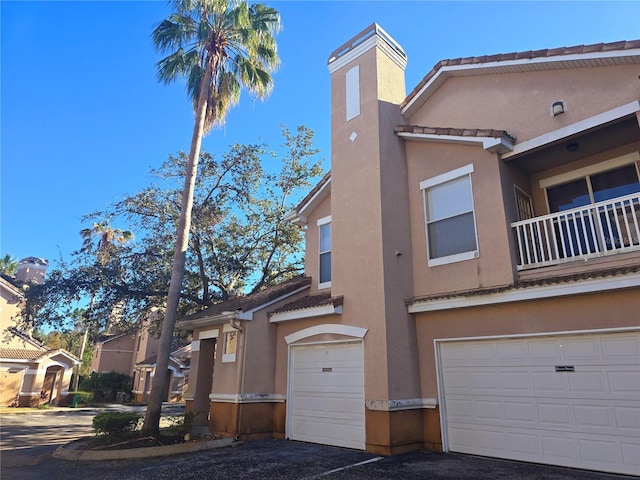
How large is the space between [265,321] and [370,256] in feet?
12.6

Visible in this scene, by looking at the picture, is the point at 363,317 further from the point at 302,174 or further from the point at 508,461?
the point at 302,174

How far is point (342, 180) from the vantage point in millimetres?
10914

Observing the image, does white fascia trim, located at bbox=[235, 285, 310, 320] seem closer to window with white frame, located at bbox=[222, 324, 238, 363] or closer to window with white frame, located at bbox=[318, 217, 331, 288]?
window with white frame, located at bbox=[318, 217, 331, 288]

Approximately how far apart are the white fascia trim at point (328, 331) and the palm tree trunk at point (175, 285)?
10.9 feet

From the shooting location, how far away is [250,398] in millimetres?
10469

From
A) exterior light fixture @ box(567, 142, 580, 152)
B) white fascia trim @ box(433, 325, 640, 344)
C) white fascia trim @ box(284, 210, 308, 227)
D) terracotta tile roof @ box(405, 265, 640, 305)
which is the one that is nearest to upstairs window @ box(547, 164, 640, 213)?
exterior light fixture @ box(567, 142, 580, 152)

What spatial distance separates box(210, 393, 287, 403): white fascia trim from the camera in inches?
408

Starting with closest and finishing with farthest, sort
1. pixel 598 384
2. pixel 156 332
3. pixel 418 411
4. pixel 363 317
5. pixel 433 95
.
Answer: pixel 598 384 < pixel 418 411 < pixel 363 317 < pixel 433 95 < pixel 156 332

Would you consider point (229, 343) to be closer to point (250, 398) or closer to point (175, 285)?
point (250, 398)

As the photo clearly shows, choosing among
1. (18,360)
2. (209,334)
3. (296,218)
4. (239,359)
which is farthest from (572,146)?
(18,360)

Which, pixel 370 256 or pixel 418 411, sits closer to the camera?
pixel 418 411

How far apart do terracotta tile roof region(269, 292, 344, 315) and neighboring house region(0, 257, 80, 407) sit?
79.3 ft

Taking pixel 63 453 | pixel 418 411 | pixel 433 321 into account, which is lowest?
pixel 63 453

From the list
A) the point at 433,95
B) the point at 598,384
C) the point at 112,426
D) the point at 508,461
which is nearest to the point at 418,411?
the point at 508,461
